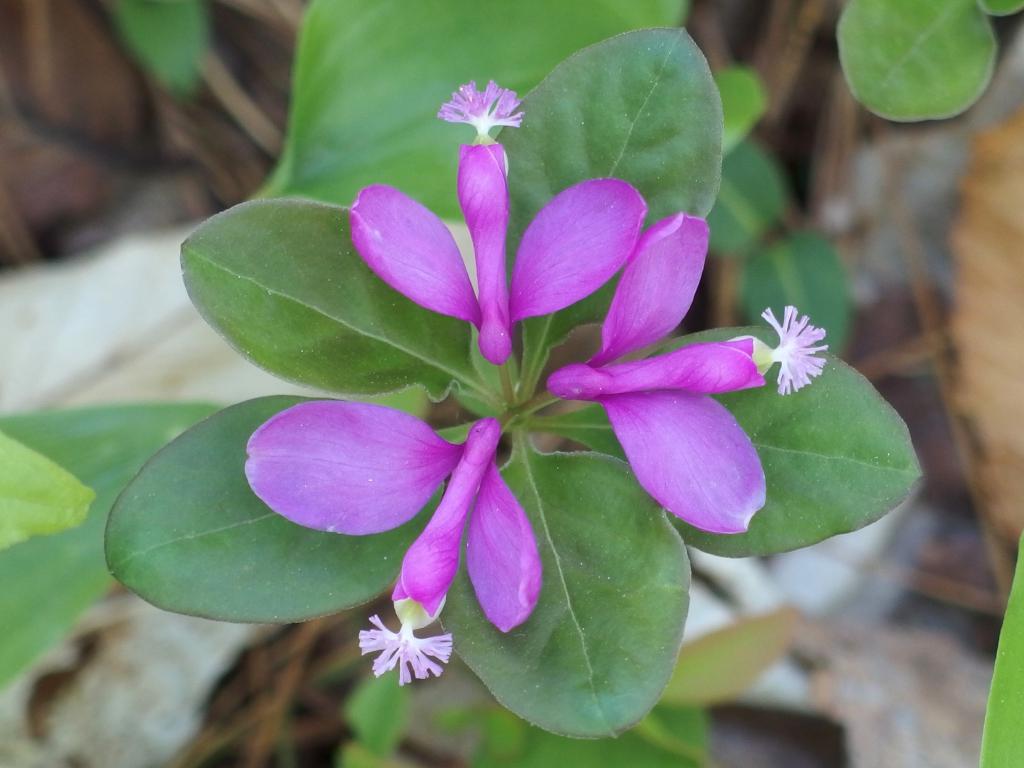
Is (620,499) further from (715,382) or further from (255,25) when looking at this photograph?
(255,25)

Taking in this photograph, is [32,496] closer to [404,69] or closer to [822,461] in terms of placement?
[822,461]

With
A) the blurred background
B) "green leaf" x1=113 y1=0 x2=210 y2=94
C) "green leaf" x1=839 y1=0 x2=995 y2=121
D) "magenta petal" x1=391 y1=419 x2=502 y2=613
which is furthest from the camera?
"green leaf" x1=113 y1=0 x2=210 y2=94

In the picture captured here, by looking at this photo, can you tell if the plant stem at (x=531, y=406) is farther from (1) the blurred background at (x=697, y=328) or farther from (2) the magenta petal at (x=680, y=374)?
A: (1) the blurred background at (x=697, y=328)

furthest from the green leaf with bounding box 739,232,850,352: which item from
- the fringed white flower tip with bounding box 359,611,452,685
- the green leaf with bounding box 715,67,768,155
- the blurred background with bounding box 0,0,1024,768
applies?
the fringed white flower tip with bounding box 359,611,452,685

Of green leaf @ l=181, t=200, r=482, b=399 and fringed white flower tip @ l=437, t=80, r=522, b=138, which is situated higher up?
fringed white flower tip @ l=437, t=80, r=522, b=138

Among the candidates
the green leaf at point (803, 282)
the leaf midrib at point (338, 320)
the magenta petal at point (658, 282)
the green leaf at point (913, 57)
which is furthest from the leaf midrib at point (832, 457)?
the green leaf at point (803, 282)

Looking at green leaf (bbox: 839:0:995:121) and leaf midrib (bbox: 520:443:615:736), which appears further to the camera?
green leaf (bbox: 839:0:995:121)

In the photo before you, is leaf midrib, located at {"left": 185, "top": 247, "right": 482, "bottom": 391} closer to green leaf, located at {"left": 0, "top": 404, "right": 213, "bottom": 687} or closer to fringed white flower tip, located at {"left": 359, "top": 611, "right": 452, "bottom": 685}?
fringed white flower tip, located at {"left": 359, "top": 611, "right": 452, "bottom": 685}

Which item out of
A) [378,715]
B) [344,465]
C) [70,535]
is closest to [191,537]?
[344,465]

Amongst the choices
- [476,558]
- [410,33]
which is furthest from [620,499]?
[410,33]
